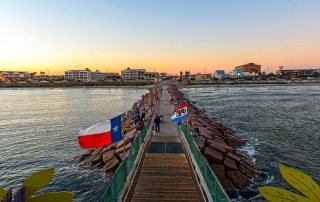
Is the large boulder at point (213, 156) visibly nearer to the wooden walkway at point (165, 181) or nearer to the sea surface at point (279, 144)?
the sea surface at point (279, 144)

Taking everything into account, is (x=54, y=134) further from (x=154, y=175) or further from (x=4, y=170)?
(x=154, y=175)

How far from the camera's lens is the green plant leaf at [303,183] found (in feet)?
8.54

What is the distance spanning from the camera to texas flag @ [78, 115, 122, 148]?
923 centimetres

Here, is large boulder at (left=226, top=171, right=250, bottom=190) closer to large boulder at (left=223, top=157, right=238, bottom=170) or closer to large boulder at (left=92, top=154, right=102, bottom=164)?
large boulder at (left=223, top=157, right=238, bottom=170)

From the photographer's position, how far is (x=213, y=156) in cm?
1705

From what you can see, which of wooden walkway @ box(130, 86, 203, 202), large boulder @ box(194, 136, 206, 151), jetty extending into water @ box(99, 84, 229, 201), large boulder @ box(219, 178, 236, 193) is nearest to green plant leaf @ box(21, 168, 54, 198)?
jetty extending into water @ box(99, 84, 229, 201)

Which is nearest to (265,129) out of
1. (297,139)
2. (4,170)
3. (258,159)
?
(297,139)

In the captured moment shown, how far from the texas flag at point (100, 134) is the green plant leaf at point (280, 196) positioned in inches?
291

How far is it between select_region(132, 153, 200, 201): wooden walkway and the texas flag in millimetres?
2273

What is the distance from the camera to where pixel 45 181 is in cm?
301

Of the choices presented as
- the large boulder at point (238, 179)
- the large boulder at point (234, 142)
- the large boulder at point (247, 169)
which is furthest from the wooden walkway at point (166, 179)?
the large boulder at point (234, 142)

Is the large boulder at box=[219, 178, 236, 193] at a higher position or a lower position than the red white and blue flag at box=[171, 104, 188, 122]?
lower

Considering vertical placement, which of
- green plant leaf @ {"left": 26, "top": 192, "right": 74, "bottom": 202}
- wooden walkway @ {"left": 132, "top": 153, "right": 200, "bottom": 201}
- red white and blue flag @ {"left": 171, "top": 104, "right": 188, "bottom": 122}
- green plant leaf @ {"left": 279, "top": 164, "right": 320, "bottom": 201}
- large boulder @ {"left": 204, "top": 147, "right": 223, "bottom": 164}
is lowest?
large boulder @ {"left": 204, "top": 147, "right": 223, "bottom": 164}

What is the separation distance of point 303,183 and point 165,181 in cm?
879
